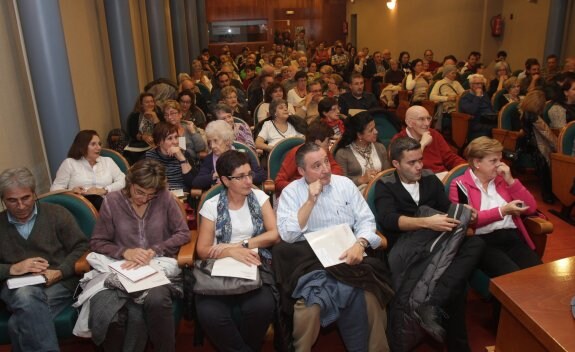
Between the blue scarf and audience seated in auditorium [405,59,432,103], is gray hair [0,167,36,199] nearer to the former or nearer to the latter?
the blue scarf

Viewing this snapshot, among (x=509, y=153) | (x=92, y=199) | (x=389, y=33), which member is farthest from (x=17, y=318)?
(x=389, y=33)

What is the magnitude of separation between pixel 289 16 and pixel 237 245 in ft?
68.2


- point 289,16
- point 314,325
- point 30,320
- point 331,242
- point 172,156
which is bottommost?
point 314,325

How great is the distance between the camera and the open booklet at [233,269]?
2.45 metres

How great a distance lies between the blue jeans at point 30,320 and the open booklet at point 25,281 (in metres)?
0.03


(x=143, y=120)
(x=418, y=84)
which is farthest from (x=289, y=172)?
(x=418, y=84)

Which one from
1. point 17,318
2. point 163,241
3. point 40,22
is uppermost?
point 40,22

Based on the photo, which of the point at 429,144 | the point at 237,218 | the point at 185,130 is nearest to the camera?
the point at 237,218

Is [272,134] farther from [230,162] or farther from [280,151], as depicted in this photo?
[230,162]

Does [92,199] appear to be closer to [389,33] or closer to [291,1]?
[389,33]

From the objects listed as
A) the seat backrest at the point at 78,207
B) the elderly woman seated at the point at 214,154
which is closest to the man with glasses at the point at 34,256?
the seat backrest at the point at 78,207

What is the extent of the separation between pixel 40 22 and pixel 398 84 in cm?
830

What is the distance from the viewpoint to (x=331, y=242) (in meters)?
2.61

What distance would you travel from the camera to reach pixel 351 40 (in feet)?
67.9
